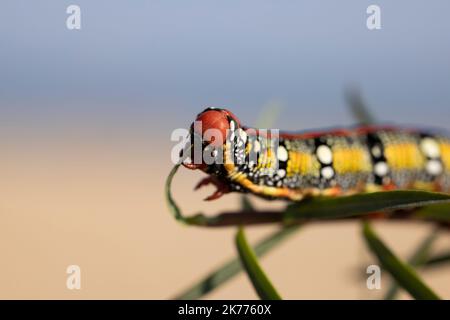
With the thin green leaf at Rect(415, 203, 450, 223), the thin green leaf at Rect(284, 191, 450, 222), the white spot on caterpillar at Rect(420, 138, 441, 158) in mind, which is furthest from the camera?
the white spot on caterpillar at Rect(420, 138, 441, 158)

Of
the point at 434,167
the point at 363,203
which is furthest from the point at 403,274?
the point at 434,167

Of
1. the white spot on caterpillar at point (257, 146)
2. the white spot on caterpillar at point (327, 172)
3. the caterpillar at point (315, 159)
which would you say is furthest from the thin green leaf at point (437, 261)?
the white spot on caterpillar at point (257, 146)

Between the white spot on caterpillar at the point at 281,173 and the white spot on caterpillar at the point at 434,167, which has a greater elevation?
the white spot on caterpillar at the point at 434,167

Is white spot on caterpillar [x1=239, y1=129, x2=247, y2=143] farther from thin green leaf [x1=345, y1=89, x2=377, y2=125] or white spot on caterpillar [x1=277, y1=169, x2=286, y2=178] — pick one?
thin green leaf [x1=345, y1=89, x2=377, y2=125]

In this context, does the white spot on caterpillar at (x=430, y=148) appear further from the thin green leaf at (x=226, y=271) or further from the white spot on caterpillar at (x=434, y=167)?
the thin green leaf at (x=226, y=271)

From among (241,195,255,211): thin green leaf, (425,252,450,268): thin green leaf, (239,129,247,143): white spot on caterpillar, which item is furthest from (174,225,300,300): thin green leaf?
(425,252,450,268): thin green leaf
